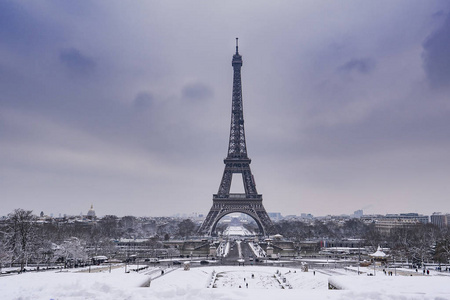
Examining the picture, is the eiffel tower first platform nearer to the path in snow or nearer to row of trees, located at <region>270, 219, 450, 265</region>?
row of trees, located at <region>270, 219, 450, 265</region>

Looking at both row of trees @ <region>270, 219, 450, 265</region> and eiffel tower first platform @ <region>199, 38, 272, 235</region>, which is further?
eiffel tower first platform @ <region>199, 38, 272, 235</region>

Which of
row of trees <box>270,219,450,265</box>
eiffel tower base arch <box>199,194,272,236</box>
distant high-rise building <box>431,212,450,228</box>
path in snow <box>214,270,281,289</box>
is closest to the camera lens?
path in snow <box>214,270,281,289</box>

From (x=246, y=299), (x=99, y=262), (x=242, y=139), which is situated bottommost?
(x=99, y=262)

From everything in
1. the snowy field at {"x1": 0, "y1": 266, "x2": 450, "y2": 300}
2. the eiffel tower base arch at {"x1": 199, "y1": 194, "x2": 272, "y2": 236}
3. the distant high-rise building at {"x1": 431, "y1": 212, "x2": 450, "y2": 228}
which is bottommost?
the distant high-rise building at {"x1": 431, "y1": 212, "x2": 450, "y2": 228}

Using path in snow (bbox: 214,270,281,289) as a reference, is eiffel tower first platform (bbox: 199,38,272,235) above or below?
above

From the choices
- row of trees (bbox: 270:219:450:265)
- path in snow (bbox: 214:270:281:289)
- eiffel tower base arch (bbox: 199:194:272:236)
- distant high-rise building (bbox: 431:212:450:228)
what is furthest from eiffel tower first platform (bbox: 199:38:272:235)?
distant high-rise building (bbox: 431:212:450:228)

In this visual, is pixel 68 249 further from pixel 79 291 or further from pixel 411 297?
pixel 411 297

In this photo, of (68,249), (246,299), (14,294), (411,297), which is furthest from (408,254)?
(14,294)

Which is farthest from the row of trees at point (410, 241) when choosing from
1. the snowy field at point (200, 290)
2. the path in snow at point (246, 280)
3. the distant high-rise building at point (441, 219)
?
the distant high-rise building at point (441, 219)

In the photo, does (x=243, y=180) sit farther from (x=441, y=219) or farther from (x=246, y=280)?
(x=441, y=219)
